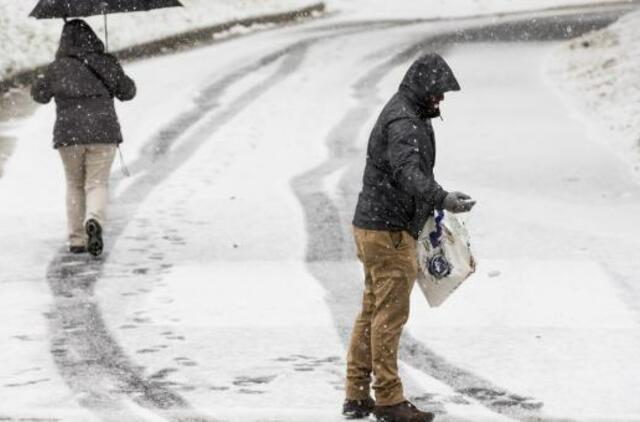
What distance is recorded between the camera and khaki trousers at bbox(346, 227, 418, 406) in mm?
6688

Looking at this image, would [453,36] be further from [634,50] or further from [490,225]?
[490,225]

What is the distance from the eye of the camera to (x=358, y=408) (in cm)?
691

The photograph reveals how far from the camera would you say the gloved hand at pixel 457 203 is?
623 cm

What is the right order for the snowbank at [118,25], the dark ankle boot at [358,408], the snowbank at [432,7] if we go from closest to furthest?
the dark ankle boot at [358,408] → the snowbank at [118,25] → the snowbank at [432,7]

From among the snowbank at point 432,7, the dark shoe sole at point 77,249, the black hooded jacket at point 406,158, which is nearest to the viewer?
the black hooded jacket at point 406,158

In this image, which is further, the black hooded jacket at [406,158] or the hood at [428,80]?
the hood at [428,80]

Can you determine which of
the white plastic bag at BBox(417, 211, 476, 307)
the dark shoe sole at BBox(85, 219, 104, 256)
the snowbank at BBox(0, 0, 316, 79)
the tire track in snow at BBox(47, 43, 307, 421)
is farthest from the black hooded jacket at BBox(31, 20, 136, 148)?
the snowbank at BBox(0, 0, 316, 79)

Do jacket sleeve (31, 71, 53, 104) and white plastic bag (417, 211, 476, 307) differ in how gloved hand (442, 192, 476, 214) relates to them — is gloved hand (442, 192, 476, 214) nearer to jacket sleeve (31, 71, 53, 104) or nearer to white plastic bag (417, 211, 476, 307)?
white plastic bag (417, 211, 476, 307)

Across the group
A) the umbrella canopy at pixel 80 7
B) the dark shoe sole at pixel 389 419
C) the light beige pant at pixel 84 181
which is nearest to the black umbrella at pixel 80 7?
the umbrella canopy at pixel 80 7

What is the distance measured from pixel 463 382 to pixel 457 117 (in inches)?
419

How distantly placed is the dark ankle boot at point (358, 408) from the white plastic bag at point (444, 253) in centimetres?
67

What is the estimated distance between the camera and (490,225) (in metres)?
12.0

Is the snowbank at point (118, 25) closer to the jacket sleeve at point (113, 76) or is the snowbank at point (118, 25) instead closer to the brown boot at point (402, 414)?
the jacket sleeve at point (113, 76)

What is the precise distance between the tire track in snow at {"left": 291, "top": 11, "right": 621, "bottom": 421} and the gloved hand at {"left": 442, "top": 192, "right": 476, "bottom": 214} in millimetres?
1274
